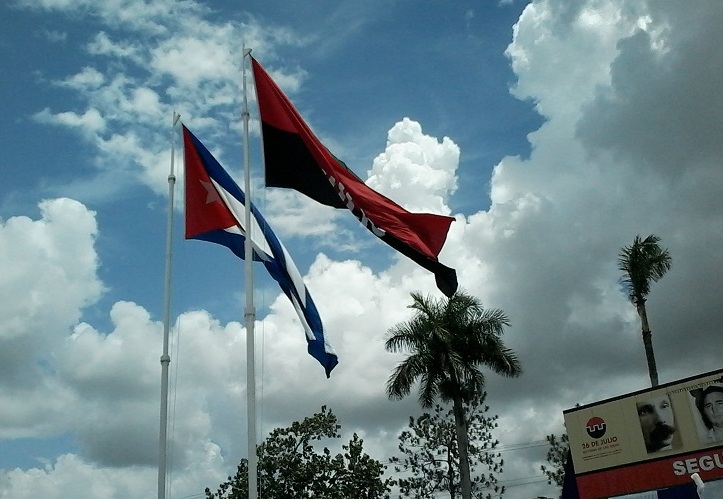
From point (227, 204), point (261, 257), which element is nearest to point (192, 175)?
point (227, 204)

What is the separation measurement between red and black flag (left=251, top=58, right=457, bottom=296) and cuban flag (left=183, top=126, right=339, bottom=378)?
1.40 metres

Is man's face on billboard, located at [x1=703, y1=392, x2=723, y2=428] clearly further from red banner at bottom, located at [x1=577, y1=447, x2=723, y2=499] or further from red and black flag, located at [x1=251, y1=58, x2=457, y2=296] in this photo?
red and black flag, located at [x1=251, y1=58, x2=457, y2=296]

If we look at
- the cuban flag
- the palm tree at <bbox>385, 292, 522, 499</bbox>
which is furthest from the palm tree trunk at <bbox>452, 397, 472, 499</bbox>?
the cuban flag

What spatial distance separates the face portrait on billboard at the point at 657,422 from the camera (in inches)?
1164

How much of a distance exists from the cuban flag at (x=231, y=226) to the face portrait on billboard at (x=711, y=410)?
17645mm

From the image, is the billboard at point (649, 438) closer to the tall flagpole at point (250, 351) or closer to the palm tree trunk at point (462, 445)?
the palm tree trunk at point (462, 445)

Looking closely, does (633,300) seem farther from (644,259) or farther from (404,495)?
(404,495)

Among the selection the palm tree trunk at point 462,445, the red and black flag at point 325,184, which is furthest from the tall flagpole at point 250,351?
the palm tree trunk at point 462,445

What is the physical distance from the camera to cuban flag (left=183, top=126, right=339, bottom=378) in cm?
1562

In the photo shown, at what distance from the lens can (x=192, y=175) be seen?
16734mm

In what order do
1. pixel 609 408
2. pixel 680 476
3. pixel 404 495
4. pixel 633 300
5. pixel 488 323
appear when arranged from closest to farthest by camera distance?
1. pixel 680 476
2. pixel 609 408
3. pixel 633 300
4. pixel 488 323
5. pixel 404 495

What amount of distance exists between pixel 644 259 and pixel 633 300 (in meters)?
1.90

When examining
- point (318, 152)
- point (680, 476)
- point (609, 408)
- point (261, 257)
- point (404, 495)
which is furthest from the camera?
point (404, 495)

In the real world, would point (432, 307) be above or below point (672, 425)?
above
